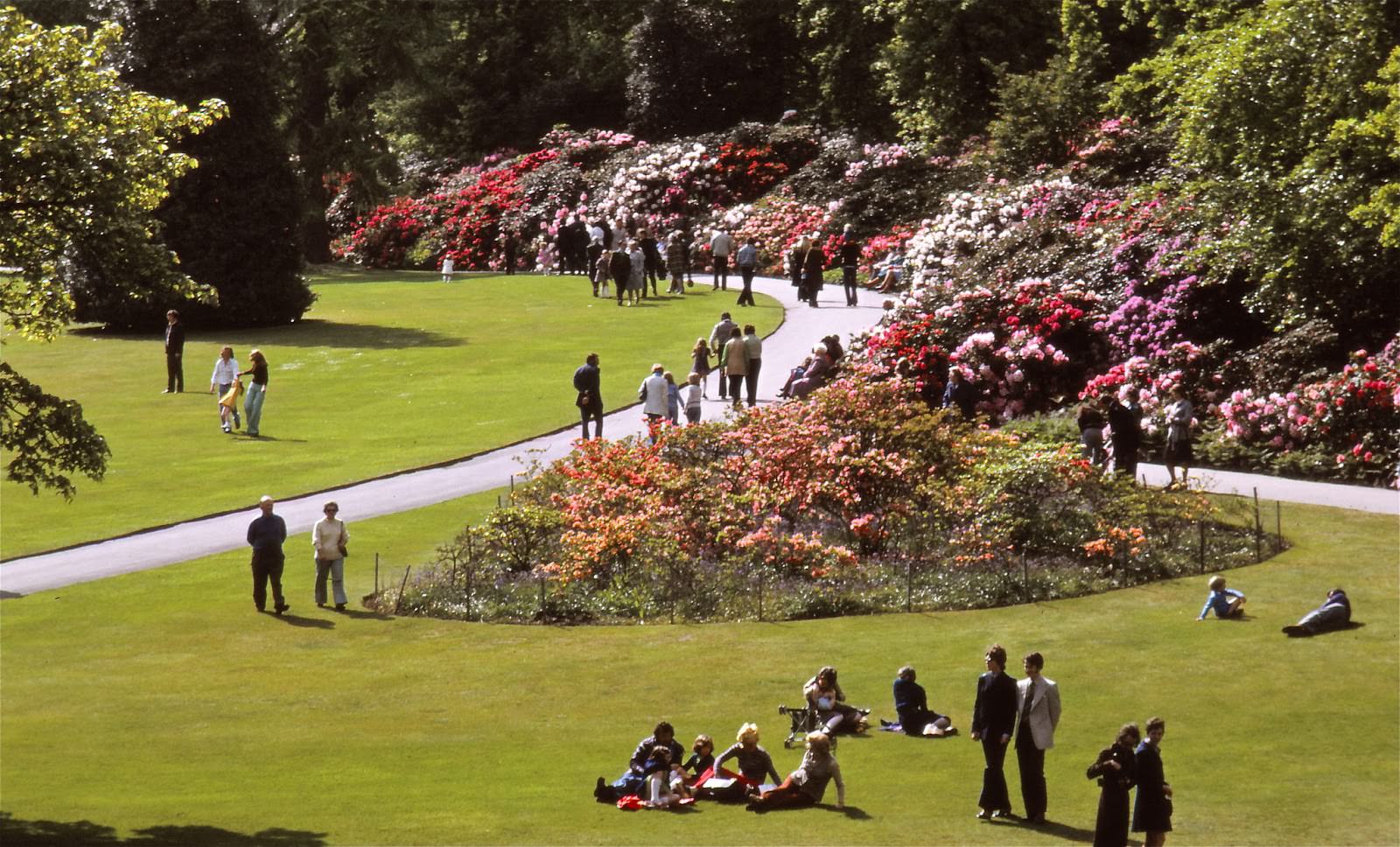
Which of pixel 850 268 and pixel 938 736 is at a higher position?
pixel 850 268

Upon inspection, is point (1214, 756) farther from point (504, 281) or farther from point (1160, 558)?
point (504, 281)

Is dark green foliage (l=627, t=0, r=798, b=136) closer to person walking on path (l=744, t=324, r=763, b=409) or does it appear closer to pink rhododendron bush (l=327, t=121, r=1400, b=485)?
pink rhododendron bush (l=327, t=121, r=1400, b=485)

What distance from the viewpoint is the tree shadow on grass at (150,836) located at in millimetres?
13859

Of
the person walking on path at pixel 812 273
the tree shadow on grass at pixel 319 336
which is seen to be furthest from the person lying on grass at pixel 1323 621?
the tree shadow on grass at pixel 319 336

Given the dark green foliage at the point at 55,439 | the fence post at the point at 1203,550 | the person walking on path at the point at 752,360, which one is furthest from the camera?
the person walking on path at the point at 752,360

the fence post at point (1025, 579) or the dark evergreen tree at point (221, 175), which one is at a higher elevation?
the dark evergreen tree at point (221, 175)

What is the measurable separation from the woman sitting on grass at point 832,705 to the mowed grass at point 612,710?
0.18 m

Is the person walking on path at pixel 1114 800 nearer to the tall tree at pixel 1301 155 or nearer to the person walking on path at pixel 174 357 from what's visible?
the tall tree at pixel 1301 155

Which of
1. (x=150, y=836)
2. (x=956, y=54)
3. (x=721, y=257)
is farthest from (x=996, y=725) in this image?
(x=956, y=54)

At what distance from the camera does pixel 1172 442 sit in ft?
90.7

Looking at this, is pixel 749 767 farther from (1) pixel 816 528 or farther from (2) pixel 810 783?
(1) pixel 816 528

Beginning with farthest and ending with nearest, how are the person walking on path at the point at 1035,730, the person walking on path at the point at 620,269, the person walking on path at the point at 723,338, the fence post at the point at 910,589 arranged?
the person walking on path at the point at 620,269 < the person walking on path at the point at 723,338 < the fence post at the point at 910,589 < the person walking on path at the point at 1035,730

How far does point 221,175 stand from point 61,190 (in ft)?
109

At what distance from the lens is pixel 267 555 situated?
74.7 feet
